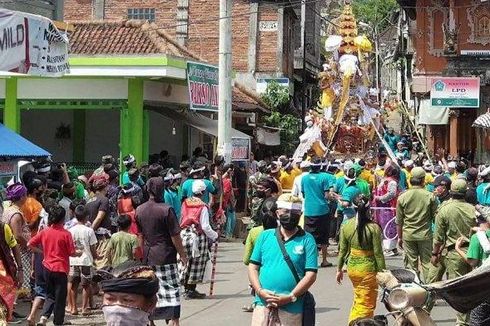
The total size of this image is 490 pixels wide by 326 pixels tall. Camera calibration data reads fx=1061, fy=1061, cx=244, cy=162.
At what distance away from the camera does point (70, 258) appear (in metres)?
12.9

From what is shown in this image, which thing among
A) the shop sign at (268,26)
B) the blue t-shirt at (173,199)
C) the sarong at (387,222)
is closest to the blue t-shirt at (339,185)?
the sarong at (387,222)

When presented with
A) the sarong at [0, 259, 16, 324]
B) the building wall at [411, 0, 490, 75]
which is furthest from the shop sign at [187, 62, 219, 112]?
the sarong at [0, 259, 16, 324]

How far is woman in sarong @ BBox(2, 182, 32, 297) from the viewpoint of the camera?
12.4 metres

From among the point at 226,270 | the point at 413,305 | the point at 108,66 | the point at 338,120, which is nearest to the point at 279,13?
the point at 338,120

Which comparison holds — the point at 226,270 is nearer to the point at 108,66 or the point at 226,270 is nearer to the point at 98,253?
the point at 98,253

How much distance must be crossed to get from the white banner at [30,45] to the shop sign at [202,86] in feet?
39.7

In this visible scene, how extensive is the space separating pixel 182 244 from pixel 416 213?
3181mm

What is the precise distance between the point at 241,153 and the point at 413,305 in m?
17.6

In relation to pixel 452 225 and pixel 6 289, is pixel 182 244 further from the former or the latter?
pixel 452 225

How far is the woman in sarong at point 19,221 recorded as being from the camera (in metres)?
12.4

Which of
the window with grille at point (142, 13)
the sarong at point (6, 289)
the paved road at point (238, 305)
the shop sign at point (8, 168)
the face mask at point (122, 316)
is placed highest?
the window with grille at point (142, 13)

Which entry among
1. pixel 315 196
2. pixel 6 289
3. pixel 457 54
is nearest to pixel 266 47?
pixel 457 54

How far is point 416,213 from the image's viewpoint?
538 inches

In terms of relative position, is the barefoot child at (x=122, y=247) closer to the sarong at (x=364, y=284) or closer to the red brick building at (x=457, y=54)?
the sarong at (x=364, y=284)
